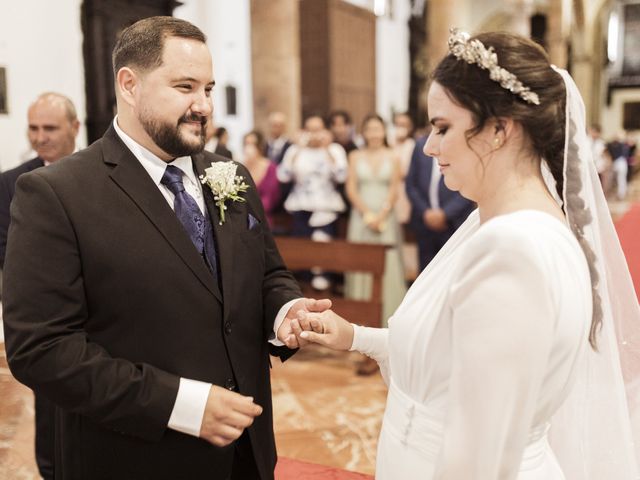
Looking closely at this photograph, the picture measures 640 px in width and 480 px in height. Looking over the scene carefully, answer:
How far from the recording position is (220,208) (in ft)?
6.49

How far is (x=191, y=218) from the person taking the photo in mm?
1892

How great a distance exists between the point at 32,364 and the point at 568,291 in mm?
1208

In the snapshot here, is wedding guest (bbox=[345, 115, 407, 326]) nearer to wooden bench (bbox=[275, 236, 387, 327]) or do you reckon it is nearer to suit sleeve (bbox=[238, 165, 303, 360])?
wooden bench (bbox=[275, 236, 387, 327])

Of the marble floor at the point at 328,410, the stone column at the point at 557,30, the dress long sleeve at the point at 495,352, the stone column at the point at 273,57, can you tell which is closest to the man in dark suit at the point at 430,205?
the marble floor at the point at 328,410

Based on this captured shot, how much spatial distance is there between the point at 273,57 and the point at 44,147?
761 centimetres

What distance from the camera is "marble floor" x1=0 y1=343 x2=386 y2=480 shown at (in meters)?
3.34

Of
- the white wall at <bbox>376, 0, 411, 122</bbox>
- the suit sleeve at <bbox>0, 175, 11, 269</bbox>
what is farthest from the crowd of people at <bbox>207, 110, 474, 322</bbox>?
the white wall at <bbox>376, 0, 411, 122</bbox>

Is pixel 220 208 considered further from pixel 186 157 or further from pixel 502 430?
pixel 502 430

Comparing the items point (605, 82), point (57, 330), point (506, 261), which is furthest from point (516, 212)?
point (605, 82)

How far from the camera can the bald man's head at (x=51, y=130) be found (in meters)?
3.33

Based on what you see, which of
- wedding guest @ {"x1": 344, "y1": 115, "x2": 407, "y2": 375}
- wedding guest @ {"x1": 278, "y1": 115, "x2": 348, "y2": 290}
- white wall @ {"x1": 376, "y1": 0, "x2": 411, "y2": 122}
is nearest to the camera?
wedding guest @ {"x1": 344, "y1": 115, "x2": 407, "y2": 375}

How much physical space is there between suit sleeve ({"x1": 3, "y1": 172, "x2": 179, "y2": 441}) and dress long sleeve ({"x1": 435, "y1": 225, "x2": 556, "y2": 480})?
2.35 ft

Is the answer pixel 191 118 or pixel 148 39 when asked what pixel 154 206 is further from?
pixel 148 39

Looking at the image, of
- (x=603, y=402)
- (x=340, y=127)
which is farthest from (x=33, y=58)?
(x=603, y=402)
